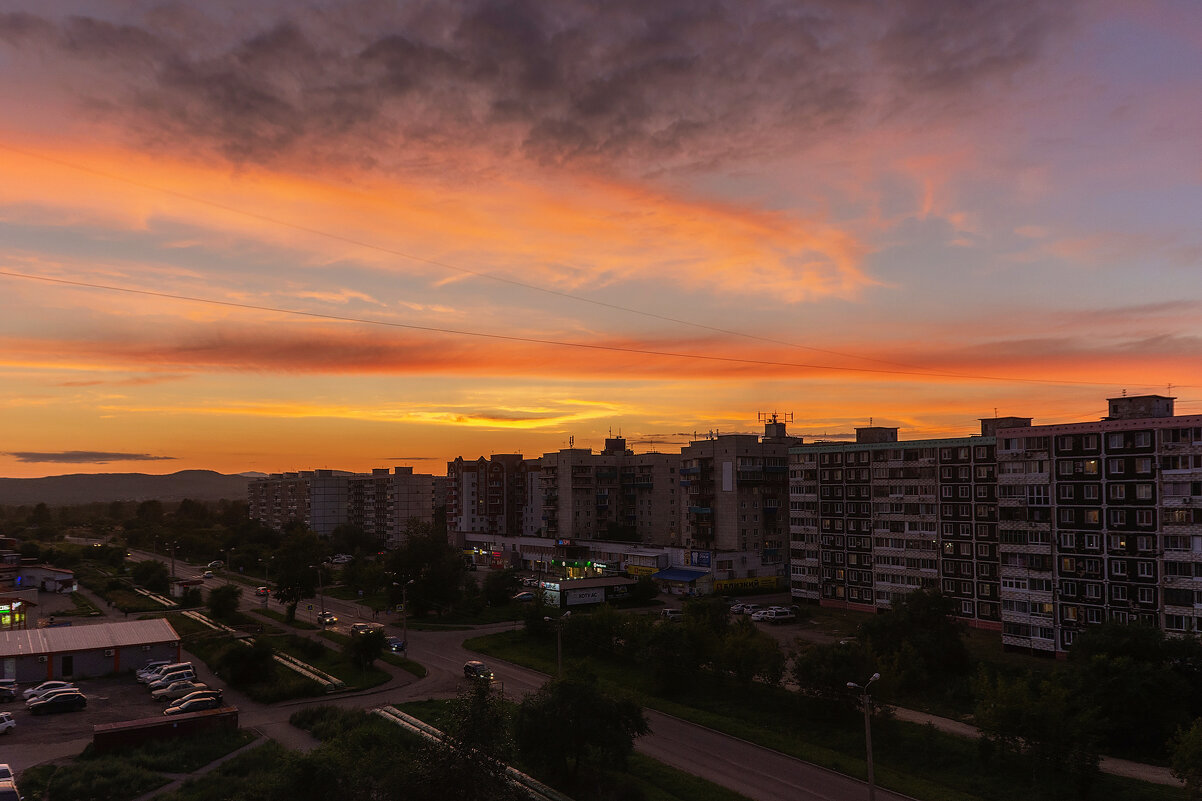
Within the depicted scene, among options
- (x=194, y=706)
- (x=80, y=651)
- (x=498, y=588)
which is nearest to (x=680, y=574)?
(x=498, y=588)

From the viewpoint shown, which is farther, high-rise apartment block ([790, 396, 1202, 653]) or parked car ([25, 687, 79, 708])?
high-rise apartment block ([790, 396, 1202, 653])

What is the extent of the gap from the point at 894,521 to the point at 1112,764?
4415 centimetres

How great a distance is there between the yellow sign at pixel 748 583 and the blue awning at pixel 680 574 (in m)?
2.58

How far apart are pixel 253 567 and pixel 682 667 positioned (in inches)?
4490

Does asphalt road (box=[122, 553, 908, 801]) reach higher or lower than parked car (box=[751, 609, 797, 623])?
higher

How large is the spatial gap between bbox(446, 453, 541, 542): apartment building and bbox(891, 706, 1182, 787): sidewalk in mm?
109457

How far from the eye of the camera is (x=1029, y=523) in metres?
67.5

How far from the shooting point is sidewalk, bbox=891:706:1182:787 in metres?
40.1

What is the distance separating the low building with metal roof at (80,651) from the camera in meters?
59.0

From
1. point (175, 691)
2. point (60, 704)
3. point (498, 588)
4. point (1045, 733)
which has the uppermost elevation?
point (1045, 733)

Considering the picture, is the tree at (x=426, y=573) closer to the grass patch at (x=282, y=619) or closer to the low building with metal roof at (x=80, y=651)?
the grass patch at (x=282, y=619)

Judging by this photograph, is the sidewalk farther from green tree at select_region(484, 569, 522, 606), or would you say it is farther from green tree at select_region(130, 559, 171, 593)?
green tree at select_region(130, 559, 171, 593)

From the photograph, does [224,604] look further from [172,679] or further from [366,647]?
[366,647]

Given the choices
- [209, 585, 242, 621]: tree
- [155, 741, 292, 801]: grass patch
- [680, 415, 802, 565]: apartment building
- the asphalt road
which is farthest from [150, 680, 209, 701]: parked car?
[680, 415, 802, 565]: apartment building
